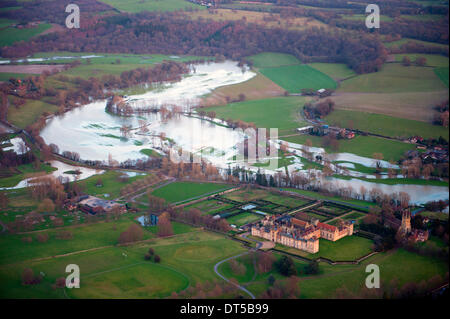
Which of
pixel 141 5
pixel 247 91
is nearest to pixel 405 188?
pixel 247 91

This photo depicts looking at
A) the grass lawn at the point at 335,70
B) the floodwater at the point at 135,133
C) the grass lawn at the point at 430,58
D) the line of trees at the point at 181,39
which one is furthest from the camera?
the line of trees at the point at 181,39

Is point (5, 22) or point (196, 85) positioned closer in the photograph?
point (196, 85)

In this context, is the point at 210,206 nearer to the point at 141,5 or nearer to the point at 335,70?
the point at 335,70

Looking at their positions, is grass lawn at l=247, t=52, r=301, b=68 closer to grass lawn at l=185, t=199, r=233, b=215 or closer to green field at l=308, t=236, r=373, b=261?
grass lawn at l=185, t=199, r=233, b=215

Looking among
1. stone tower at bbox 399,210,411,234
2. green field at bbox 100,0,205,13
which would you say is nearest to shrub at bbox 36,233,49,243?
stone tower at bbox 399,210,411,234

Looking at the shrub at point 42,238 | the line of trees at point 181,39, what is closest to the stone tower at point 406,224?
the shrub at point 42,238

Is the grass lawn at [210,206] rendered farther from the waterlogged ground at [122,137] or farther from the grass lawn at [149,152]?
the grass lawn at [149,152]
